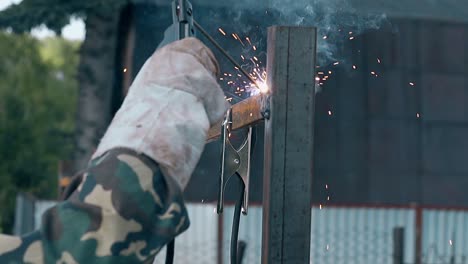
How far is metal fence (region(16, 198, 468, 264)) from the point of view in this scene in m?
10.6

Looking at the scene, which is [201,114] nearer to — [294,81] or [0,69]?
[294,81]

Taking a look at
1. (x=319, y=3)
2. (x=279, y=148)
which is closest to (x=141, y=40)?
(x=319, y=3)

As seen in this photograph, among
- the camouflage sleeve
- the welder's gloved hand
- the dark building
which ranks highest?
the dark building

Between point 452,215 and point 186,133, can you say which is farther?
point 452,215

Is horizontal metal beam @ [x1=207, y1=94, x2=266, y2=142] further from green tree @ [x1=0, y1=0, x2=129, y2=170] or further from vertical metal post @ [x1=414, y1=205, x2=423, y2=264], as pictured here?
green tree @ [x1=0, y1=0, x2=129, y2=170]

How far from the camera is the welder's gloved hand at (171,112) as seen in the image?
1.75m

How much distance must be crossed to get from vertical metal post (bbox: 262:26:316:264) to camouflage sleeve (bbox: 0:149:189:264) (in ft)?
→ 3.08

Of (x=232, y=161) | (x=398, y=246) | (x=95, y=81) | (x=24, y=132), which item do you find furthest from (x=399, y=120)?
(x=24, y=132)

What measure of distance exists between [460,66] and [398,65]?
33.9 inches

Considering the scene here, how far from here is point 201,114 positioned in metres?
1.86

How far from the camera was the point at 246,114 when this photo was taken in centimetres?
291

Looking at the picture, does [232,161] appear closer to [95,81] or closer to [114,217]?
[114,217]

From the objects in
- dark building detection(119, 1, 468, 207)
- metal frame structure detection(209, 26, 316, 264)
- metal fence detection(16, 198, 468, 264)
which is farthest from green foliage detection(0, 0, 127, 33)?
metal frame structure detection(209, 26, 316, 264)

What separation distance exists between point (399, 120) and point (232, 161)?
1100 centimetres
